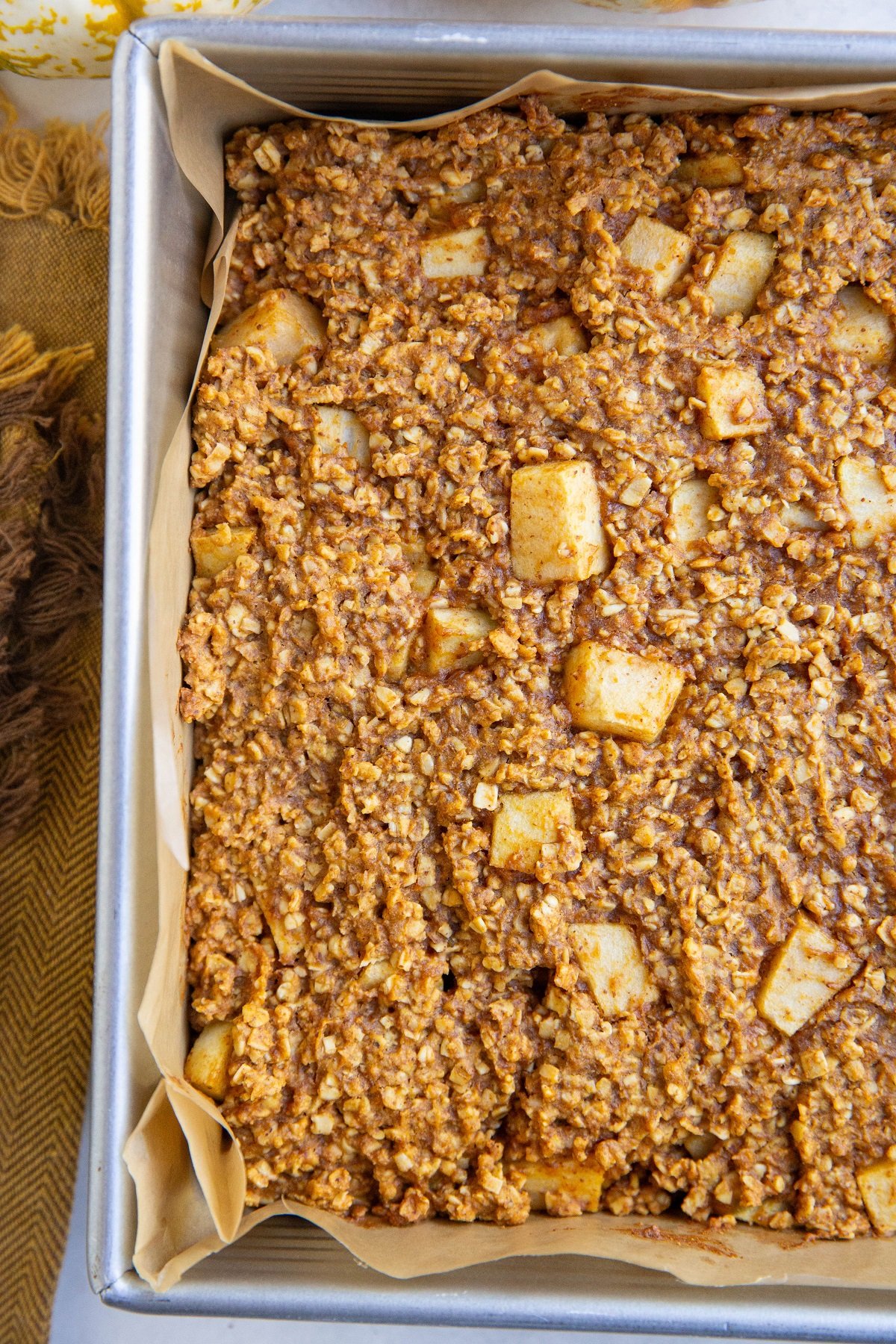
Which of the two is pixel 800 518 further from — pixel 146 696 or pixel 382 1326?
pixel 382 1326

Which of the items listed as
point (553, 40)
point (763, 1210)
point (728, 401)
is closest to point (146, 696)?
point (728, 401)

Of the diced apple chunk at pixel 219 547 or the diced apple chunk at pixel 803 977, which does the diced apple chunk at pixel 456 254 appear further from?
the diced apple chunk at pixel 803 977

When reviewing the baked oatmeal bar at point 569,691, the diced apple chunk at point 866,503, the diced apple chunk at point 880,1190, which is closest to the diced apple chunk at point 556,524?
the baked oatmeal bar at point 569,691

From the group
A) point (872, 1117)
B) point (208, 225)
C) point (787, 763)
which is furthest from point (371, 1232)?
point (208, 225)

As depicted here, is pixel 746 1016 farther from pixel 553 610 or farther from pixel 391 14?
pixel 391 14

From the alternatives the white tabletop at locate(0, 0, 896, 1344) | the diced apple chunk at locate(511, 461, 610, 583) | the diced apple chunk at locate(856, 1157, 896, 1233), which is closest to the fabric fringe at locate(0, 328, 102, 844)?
the white tabletop at locate(0, 0, 896, 1344)
